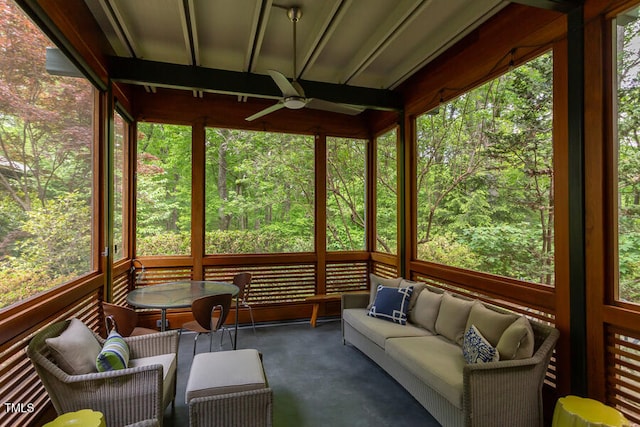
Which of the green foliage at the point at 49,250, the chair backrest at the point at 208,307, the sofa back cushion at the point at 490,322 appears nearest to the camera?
the green foliage at the point at 49,250

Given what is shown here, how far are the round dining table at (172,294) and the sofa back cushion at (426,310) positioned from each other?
1870mm

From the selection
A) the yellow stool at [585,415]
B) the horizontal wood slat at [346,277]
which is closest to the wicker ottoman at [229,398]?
the yellow stool at [585,415]

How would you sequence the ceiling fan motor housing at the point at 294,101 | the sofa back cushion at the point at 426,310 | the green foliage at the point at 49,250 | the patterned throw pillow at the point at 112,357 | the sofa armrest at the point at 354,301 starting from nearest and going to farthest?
the green foliage at the point at 49,250 → the patterned throw pillow at the point at 112,357 → the ceiling fan motor housing at the point at 294,101 → the sofa back cushion at the point at 426,310 → the sofa armrest at the point at 354,301

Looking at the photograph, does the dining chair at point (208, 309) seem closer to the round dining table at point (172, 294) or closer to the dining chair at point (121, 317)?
the round dining table at point (172, 294)

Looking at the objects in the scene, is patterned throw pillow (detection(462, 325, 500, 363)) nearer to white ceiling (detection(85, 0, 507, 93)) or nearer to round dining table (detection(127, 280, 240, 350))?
round dining table (detection(127, 280, 240, 350))

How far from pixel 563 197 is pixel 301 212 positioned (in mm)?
3550

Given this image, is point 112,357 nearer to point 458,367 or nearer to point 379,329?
point 379,329

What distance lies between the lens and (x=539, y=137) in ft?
9.03

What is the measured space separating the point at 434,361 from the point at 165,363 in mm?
1961

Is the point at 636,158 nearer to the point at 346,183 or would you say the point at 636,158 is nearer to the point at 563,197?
the point at 563,197

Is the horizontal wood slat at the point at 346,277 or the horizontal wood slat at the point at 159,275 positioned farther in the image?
the horizontal wood slat at the point at 346,277

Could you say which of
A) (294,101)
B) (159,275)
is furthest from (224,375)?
(159,275)

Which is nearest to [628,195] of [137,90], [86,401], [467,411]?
[467,411]

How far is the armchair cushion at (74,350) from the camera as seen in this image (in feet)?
6.31
